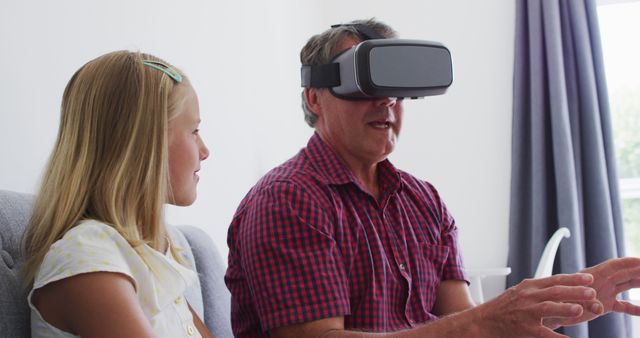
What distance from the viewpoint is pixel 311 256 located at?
152 centimetres

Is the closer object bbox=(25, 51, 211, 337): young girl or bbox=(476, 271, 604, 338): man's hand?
bbox=(25, 51, 211, 337): young girl

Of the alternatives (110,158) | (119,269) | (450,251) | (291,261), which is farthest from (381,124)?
(119,269)

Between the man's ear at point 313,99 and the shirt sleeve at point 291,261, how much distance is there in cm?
36

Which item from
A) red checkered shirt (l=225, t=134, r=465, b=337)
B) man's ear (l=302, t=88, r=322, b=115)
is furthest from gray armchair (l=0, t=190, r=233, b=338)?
man's ear (l=302, t=88, r=322, b=115)

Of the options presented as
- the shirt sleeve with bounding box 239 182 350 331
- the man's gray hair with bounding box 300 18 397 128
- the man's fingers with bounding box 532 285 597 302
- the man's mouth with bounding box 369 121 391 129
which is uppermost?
the man's gray hair with bounding box 300 18 397 128

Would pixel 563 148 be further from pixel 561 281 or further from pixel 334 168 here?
pixel 561 281

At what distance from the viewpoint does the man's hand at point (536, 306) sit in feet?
4.21

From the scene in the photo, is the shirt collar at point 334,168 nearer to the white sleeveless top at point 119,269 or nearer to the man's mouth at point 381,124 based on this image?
the man's mouth at point 381,124

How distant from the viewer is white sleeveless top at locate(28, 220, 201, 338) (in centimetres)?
105

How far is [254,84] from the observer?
2822 millimetres

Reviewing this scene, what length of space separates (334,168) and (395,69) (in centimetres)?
25

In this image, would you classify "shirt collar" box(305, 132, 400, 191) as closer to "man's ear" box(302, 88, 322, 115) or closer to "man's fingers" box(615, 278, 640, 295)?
"man's ear" box(302, 88, 322, 115)

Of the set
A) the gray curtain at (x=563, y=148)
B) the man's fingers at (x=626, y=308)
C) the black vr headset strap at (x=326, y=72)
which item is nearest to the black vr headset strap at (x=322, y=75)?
the black vr headset strap at (x=326, y=72)

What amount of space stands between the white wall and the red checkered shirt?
444 millimetres
